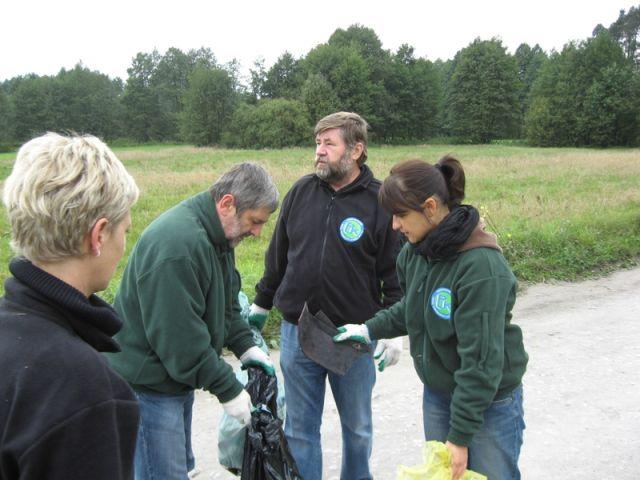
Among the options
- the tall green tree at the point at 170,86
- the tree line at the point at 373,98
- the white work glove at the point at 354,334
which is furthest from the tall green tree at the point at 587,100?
the white work glove at the point at 354,334

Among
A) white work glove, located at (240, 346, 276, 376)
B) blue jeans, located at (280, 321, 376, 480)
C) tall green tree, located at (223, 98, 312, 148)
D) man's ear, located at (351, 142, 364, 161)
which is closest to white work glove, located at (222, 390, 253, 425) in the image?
white work glove, located at (240, 346, 276, 376)

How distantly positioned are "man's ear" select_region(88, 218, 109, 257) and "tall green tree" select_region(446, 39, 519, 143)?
61.4 m

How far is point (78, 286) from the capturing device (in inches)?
50.9

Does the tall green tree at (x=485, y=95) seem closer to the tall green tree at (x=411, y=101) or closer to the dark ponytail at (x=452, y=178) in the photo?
the tall green tree at (x=411, y=101)

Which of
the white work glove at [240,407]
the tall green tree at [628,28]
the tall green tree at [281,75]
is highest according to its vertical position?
the tall green tree at [628,28]

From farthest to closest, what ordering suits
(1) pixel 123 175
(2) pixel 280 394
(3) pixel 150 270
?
1. (2) pixel 280 394
2. (3) pixel 150 270
3. (1) pixel 123 175

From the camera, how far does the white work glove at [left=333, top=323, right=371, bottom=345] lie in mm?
2846

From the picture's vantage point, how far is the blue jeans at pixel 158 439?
2.29 meters

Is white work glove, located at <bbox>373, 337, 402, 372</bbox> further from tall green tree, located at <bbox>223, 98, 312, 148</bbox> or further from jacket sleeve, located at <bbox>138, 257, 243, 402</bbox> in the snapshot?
tall green tree, located at <bbox>223, 98, 312, 148</bbox>

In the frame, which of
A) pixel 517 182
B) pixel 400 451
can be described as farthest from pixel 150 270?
pixel 517 182

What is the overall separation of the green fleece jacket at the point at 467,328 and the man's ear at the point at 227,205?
32.2 inches

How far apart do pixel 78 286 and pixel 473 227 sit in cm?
144

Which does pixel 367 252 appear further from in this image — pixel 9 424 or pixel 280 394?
pixel 9 424

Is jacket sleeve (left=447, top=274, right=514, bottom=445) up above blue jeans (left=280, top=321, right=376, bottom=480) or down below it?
above
